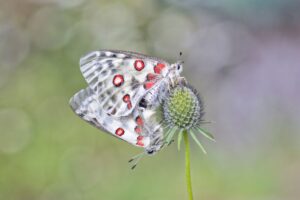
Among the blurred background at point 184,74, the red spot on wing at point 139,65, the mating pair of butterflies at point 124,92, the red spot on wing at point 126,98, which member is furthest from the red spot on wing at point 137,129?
the blurred background at point 184,74

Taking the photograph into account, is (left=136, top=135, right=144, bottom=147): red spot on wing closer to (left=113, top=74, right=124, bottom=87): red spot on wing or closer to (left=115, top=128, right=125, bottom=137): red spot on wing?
(left=115, top=128, right=125, bottom=137): red spot on wing

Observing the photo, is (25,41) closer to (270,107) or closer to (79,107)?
(270,107)

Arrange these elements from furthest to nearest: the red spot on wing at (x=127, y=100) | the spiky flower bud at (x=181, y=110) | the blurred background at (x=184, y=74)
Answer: the blurred background at (x=184, y=74) → the red spot on wing at (x=127, y=100) → the spiky flower bud at (x=181, y=110)

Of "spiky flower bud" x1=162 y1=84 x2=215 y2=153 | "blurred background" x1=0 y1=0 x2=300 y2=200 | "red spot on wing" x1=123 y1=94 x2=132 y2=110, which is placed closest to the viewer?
"spiky flower bud" x1=162 y1=84 x2=215 y2=153

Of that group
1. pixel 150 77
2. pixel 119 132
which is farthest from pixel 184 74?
pixel 119 132

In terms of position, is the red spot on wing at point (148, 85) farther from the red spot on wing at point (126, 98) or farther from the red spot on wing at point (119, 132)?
the red spot on wing at point (119, 132)

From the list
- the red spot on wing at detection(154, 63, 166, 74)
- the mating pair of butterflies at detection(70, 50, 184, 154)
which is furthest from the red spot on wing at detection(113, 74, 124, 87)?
the red spot on wing at detection(154, 63, 166, 74)
